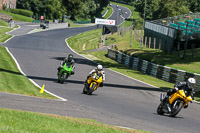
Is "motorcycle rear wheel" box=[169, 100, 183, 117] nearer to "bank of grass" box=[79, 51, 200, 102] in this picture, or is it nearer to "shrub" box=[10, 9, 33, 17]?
"bank of grass" box=[79, 51, 200, 102]

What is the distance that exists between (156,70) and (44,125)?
27.1 metres

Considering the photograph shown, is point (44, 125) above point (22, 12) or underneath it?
above

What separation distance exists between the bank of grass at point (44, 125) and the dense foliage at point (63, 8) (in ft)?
365

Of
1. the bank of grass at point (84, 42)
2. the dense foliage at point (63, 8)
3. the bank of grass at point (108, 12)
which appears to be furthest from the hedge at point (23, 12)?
the bank of grass at point (84, 42)

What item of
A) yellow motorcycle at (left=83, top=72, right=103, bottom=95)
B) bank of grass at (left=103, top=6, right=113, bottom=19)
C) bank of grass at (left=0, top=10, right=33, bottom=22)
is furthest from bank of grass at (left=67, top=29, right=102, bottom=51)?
bank of grass at (left=103, top=6, right=113, bottom=19)

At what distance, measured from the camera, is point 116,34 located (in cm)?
8031

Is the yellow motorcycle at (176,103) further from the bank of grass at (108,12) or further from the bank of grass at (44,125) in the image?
the bank of grass at (108,12)

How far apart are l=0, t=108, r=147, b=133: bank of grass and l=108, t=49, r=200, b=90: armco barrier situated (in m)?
18.7

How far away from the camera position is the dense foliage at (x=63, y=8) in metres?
121

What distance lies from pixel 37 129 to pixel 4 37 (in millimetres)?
57664

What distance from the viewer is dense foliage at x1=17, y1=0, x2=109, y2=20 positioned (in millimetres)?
121119

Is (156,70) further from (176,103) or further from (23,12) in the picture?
(23,12)

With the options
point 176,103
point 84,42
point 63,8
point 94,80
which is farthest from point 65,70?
point 63,8

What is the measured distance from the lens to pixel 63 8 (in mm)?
130500
